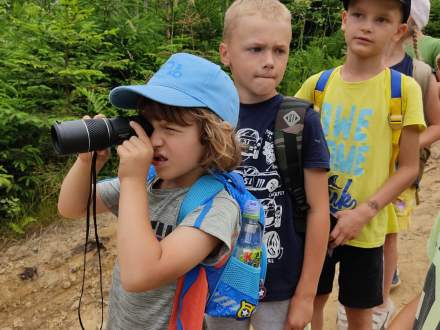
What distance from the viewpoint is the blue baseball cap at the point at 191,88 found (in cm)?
132

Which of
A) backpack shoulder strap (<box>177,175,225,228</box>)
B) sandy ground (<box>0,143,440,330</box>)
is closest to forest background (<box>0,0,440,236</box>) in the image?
sandy ground (<box>0,143,440,330</box>)

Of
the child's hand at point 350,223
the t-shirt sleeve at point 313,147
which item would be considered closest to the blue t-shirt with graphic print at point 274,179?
the t-shirt sleeve at point 313,147

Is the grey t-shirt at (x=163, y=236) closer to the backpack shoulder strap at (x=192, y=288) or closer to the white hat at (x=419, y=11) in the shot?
the backpack shoulder strap at (x=192, y=288)

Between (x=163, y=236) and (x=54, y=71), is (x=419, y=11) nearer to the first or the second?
(x=163, y=236)

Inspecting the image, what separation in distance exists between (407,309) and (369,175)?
2.45 feet

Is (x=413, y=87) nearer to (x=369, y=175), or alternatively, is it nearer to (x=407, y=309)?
(x=369, y=175)

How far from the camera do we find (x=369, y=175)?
2084 mm

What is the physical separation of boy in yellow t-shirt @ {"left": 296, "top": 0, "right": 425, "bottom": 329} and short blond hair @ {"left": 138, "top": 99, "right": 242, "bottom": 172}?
0.84m

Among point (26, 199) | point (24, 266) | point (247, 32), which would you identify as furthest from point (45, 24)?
point (247, 32)

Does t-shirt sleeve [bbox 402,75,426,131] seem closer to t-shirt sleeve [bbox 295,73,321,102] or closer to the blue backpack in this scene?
t-shirt sleeve [bbox 295,73,321,102]

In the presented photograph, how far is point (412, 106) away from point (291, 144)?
631mm

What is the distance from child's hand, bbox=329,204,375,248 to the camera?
204 cm

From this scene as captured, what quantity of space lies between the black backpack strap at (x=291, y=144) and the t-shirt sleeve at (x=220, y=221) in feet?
1.44

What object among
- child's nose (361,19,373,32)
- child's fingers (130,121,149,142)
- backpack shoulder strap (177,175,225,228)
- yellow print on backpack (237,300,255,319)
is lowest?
yellow print on backpack (237,300,255,319)
